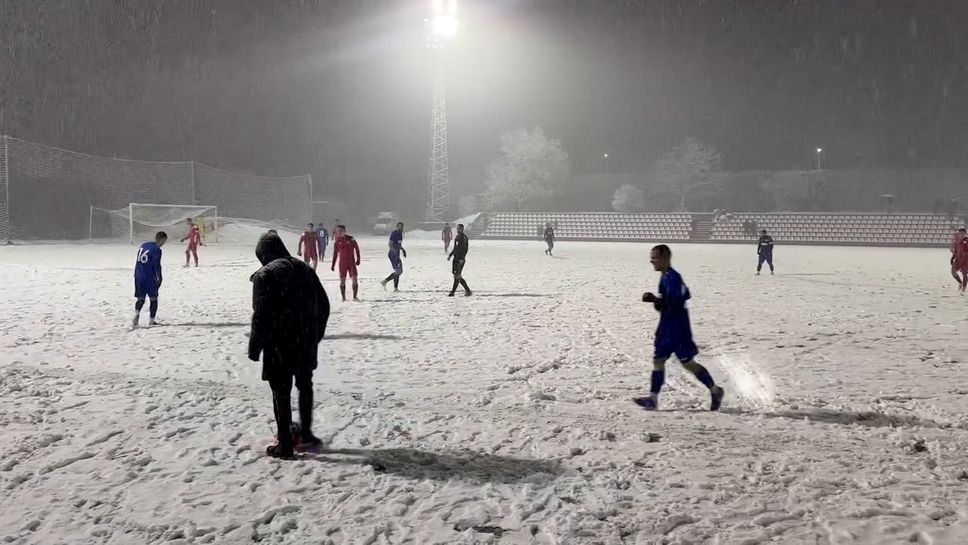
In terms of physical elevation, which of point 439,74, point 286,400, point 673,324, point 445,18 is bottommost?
point 286,400

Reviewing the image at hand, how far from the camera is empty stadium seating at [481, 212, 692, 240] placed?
51.1m

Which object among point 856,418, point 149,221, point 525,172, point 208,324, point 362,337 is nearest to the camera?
point 856,418

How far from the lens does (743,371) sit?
6.99 metres

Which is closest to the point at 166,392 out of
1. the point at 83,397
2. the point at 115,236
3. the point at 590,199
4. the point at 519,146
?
the point at 83,397

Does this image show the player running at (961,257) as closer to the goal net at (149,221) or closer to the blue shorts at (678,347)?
the blue shorts at (678,347)

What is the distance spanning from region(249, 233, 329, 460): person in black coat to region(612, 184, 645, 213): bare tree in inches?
2536

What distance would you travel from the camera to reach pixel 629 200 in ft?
219

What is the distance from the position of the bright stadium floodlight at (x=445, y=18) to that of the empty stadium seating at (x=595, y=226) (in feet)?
52.8

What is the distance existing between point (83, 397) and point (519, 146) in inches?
2450

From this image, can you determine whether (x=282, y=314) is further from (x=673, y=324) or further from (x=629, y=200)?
(x=629, y=200)

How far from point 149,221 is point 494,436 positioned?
42.5 metres

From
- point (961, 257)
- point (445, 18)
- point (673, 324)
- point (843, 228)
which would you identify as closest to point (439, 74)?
point (445, 18)

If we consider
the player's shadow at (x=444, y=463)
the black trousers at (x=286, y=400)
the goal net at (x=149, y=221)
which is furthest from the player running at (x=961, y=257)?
the goal net at (x=149, y=221)

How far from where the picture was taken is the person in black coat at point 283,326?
13.9 feet
